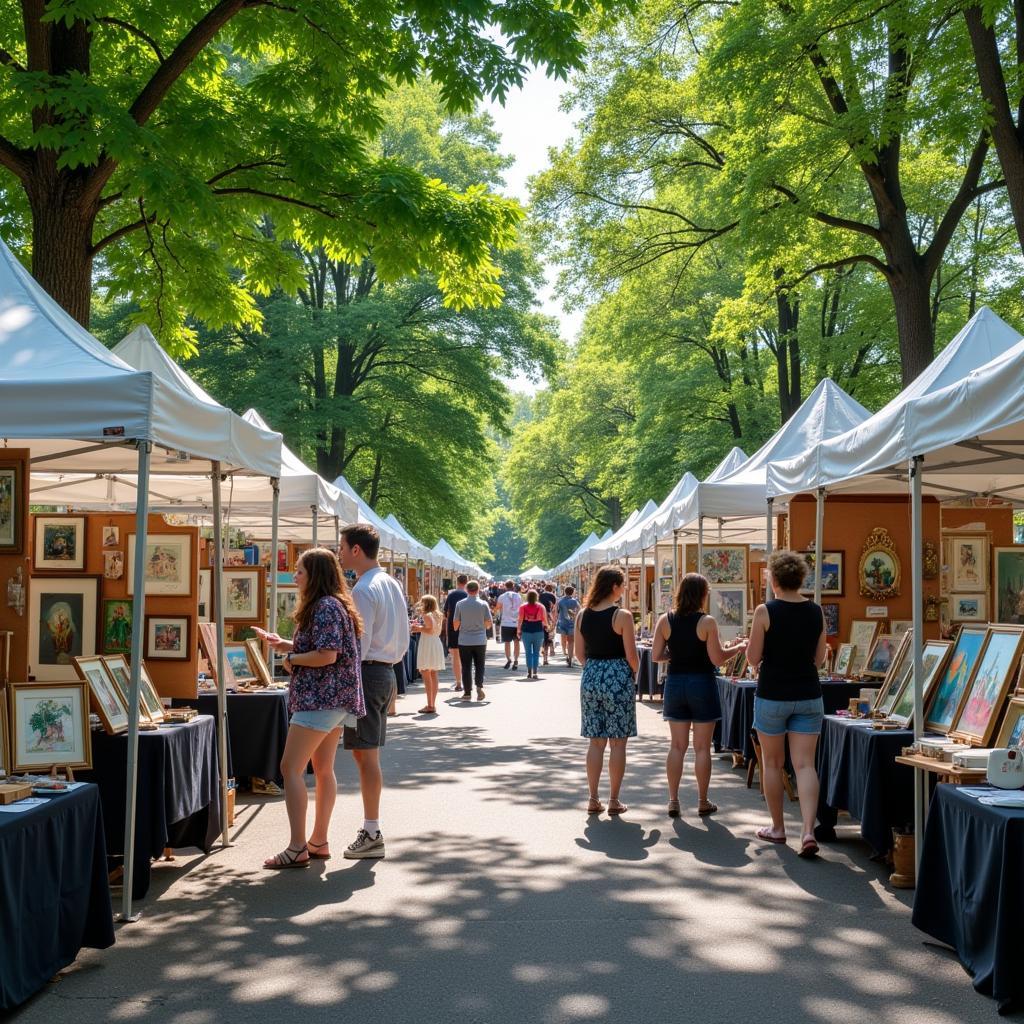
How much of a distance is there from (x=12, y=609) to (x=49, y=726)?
637 mm

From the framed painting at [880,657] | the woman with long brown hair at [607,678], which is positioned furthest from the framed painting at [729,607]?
the woman with long brown hair at [607,678]

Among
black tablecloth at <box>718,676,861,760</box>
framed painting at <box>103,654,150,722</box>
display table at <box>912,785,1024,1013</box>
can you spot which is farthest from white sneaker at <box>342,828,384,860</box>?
black tablecloth at <box>718,676,861,760</box>

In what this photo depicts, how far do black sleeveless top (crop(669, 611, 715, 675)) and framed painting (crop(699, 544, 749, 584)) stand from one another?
5851 millimetres

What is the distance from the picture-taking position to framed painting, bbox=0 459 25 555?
622 cm

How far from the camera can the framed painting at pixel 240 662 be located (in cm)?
996

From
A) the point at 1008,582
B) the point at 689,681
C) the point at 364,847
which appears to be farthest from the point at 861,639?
the point at 364,847

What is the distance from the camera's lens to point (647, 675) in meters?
20.0

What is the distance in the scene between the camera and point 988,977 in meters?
4.97

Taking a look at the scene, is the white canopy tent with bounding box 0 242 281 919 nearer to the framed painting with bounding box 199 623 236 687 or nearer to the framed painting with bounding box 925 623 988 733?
the framed painting with bounding box 199 623 236 687

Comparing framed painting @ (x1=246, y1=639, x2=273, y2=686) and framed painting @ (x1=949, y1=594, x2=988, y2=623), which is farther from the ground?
framed painting @ (x1=949, y1=594, x2=988, y2=623)

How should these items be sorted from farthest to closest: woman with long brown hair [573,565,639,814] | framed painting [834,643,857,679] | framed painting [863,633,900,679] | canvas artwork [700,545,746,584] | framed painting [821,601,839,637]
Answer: canvas artwork [700,545,746,584]
framed painting [821,601,839,637]
framed painting [834,643,857,679]
framed painting [863,633,900,679]
woman with long brown hair [573,565,639,814]

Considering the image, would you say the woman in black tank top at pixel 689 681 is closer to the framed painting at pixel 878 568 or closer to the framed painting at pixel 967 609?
the framed painting at pixel 878 568

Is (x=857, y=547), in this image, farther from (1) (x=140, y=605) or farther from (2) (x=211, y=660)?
(1) (x=140, y=605)

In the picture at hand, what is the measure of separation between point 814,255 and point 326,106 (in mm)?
10086
